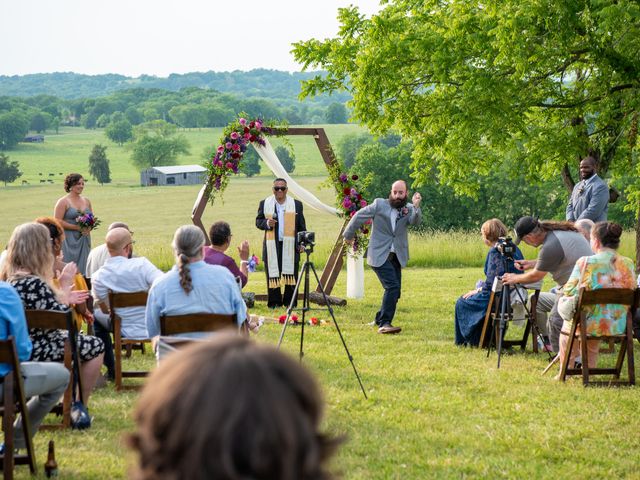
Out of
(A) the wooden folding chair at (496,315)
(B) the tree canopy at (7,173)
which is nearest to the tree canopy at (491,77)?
(A) the wooden folding chair at (496,315)

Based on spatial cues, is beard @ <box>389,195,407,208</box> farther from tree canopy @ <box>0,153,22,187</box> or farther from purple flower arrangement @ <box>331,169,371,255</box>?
tree canopy @ <box>0,153,22,187</box>

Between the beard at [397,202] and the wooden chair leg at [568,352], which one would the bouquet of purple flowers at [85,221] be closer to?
the beard at [397,202]

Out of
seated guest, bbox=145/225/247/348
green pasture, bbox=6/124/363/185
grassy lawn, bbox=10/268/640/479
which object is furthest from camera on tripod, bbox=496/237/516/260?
green pasture, bbox=6/124/363/185

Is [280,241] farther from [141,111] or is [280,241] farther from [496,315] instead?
[141,111]

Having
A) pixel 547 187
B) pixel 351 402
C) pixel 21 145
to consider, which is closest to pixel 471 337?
pixel 351 402

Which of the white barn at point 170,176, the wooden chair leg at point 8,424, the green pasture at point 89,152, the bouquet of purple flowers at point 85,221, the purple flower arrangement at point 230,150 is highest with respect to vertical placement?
the purple flower arrangement at point 230,150

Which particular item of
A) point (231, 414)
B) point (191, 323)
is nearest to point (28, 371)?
point (191, 323)

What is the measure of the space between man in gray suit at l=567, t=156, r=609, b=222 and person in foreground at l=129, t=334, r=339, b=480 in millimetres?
10952

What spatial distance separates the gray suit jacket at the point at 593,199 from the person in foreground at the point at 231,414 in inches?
432

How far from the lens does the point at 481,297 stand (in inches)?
415

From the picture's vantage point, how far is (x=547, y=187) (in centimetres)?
5034

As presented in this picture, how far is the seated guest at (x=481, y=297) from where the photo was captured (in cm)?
1015

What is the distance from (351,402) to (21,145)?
3996 inches

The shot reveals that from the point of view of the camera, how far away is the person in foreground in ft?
4.70
